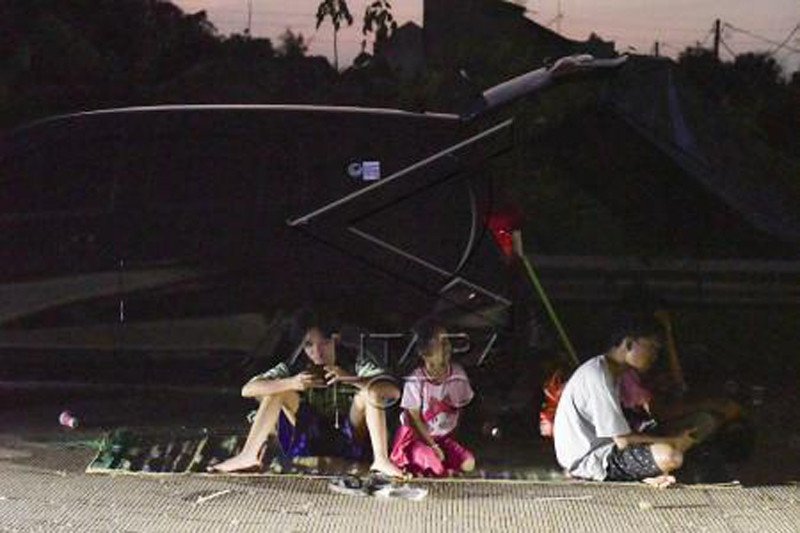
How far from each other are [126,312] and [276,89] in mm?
1681

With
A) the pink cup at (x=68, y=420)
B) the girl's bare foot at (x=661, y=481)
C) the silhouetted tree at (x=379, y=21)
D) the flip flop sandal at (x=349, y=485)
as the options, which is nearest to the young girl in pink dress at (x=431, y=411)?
the flip flop sandal at (x=349, y=485)

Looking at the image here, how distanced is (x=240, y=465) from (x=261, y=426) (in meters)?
0.22

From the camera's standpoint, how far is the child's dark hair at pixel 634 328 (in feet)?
21.9

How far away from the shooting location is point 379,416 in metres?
6.80

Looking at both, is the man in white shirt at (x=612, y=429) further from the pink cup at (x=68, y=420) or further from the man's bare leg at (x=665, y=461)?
the pink cup at (x=68, y=420)

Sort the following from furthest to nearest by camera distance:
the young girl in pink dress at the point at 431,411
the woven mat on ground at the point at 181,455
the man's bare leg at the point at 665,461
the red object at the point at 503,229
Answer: the red object at the point at 503,229 < the woven mat on ground at the point at 181,455 < the young girl in pink dress at the point at 431,411 < the man's bare leg at the point at 665,461

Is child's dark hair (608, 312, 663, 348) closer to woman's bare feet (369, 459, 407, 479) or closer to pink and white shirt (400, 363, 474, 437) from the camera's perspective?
pink and white shirt (400, 363, 474, 437)

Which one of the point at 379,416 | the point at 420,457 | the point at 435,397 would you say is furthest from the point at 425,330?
the point at 420,457

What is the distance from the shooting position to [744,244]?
7.62m

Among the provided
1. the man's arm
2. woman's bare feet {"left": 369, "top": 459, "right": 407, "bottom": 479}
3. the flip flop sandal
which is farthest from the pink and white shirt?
the man's arm

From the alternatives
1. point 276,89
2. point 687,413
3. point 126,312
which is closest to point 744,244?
point 687,413

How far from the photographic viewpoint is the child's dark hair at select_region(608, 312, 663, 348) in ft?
21.9

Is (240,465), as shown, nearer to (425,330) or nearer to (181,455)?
(181,455)

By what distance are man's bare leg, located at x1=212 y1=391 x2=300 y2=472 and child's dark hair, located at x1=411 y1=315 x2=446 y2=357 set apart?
2.12 feet
